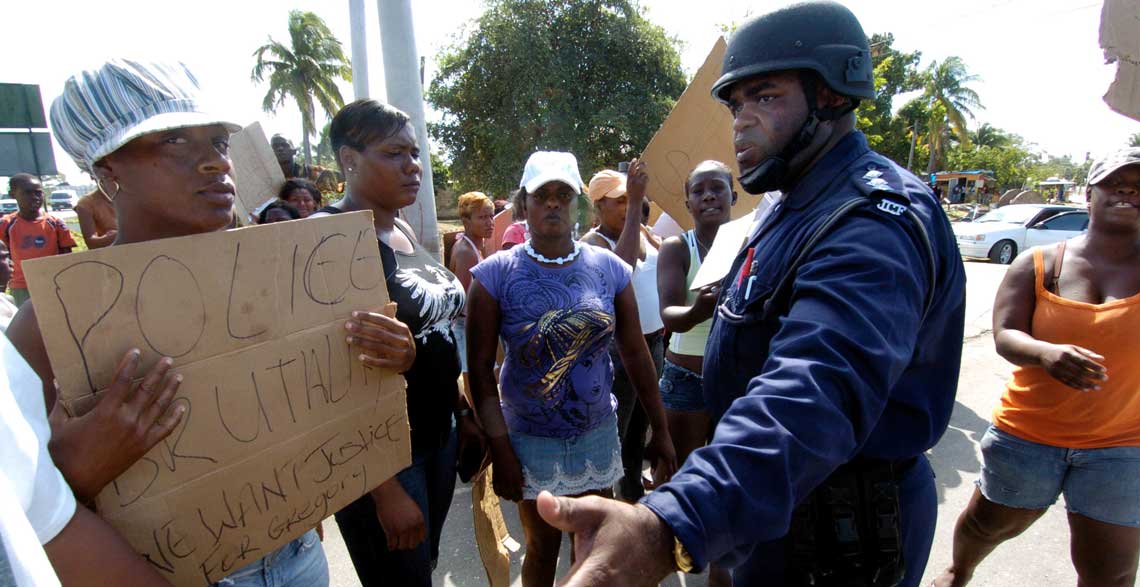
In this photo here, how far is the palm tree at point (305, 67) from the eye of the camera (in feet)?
92.8

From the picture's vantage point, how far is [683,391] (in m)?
2.85

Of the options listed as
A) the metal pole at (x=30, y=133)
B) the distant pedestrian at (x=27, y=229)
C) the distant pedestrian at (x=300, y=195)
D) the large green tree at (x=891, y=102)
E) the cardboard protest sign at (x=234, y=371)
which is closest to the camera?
the cardboard protest sign at (x=234, y=371)

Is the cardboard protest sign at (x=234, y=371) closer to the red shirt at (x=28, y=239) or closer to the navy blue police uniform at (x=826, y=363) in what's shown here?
the navy blue police uniform at (x=826, y=363)

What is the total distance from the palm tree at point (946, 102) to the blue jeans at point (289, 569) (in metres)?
43.5

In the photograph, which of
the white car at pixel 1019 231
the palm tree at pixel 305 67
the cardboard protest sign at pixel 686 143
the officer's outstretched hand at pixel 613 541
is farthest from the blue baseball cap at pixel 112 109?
the palm tree at pixel 305 67

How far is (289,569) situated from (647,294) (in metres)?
2.36

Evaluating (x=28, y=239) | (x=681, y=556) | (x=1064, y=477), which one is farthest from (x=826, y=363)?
(x=28, y=239)

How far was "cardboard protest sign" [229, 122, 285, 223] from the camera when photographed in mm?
3033

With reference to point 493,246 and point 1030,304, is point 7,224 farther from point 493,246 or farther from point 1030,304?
point 1030,304

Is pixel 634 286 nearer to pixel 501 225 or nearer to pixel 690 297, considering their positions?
pixel 690 297

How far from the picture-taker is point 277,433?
131cm

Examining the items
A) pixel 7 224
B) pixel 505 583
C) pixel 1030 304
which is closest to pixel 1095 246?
pixel 1030 304

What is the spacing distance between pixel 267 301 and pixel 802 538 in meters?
1.34

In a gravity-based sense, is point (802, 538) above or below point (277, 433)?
below
